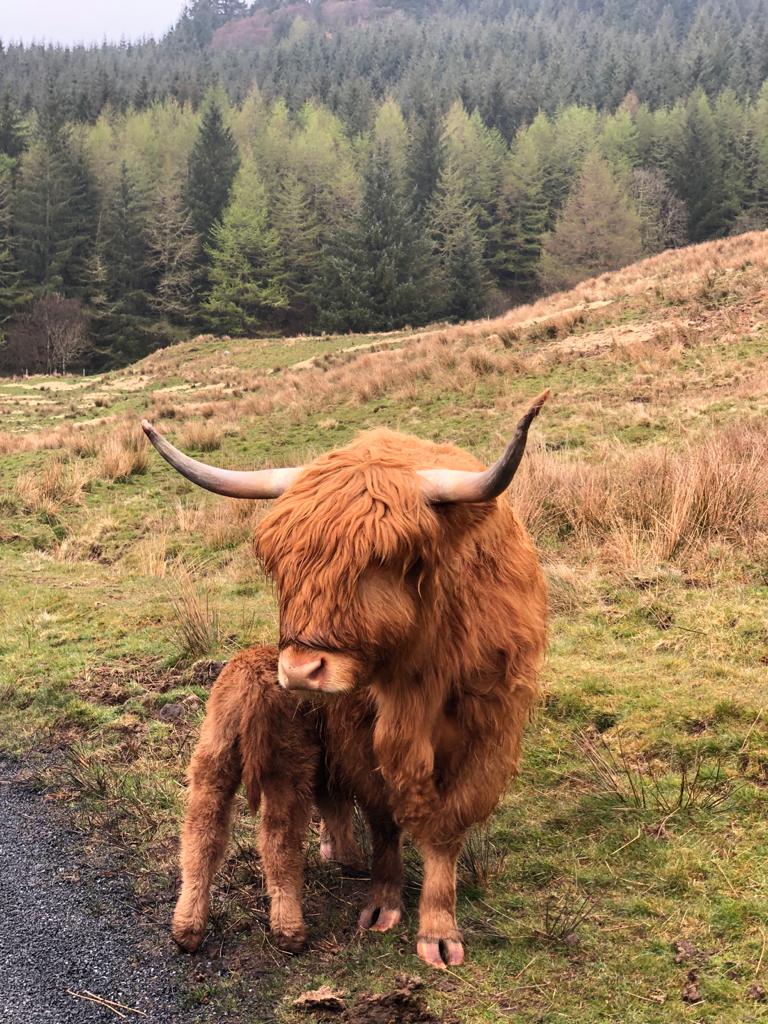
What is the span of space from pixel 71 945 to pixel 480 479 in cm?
206

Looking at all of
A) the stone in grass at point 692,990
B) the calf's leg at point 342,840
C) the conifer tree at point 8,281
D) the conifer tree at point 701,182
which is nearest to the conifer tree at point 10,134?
the conifer tree at point 8,281

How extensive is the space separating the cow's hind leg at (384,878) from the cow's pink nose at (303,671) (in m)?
0.93

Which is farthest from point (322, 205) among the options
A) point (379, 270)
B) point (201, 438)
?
point (201, 438)

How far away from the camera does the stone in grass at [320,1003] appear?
2.58m

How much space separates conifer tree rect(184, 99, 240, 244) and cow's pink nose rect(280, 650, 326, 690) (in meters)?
61.8

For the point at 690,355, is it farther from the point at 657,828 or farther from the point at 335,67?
the point at 335,67

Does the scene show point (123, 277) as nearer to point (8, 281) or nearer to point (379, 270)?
point (8, 281)

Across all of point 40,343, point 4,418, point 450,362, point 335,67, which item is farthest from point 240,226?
point 335,67

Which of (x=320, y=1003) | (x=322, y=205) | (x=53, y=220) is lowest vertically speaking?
(x=53, y=220)

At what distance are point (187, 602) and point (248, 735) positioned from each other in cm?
323

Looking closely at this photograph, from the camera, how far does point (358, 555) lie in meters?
2.40

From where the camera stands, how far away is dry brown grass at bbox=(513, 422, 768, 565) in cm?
631

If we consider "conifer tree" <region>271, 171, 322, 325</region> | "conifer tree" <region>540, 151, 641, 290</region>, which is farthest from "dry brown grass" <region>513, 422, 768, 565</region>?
"conifer tree" <region>540, 151, 641, 290</region>

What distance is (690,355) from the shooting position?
44.7 feet
